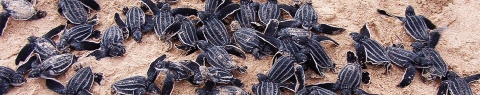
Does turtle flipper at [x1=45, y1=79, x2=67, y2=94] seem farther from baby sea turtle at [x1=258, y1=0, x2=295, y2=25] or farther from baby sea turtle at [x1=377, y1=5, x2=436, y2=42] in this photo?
baby sea turtle at [x1=377, y1=5, x2=436, y2=42]

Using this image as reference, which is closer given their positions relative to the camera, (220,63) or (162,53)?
(220,63)

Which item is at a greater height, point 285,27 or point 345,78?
point 285,27

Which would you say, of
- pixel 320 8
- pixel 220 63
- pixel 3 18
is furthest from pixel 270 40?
pixel 3 18

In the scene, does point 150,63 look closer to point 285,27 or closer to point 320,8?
point 285,27

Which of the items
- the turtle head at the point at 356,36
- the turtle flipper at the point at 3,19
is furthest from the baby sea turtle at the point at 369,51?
the turtle flipper at the point at 3,19

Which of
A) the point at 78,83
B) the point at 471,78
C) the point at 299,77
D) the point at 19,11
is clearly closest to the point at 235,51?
the point at 299,77
